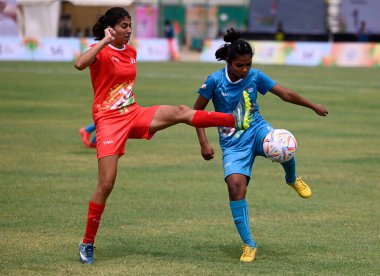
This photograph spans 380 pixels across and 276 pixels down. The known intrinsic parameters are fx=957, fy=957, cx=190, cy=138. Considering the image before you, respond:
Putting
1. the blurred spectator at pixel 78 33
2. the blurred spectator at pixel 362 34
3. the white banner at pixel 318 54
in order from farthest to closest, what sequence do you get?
1. the blurred spectator at pixel 78 33
2. the blurred spectator at pixel 362 34
3. the white banner at pixel 318 54

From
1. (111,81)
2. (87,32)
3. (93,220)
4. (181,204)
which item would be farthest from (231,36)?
(87,32)

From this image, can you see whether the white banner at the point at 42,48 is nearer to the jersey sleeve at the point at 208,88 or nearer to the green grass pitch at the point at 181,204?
the green grass pitch at the point at 181,204

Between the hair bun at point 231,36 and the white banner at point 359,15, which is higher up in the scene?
the hair bun at point 231,36

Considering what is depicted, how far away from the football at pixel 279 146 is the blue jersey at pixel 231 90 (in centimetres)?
23

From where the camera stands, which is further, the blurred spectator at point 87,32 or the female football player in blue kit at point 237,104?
the blurred spectator at point 87,32

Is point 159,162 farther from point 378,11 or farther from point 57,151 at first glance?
point 378,11

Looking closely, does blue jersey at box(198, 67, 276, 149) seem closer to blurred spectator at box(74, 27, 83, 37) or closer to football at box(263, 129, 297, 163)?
football at box(263, 129, 297, 163)

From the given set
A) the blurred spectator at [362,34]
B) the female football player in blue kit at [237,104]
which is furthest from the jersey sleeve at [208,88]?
the blurred spectator at [362,34]

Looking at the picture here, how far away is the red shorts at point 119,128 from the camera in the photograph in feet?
28.8

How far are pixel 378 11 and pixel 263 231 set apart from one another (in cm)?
4562

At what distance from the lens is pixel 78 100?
91.0 feet

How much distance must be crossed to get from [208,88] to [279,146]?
881 millimetres

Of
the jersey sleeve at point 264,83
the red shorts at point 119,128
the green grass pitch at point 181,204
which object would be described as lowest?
the green grass pitch at point 181,204

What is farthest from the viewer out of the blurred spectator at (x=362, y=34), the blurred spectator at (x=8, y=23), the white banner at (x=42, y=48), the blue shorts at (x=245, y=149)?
the blurred spectator at (x=362, y=34)
